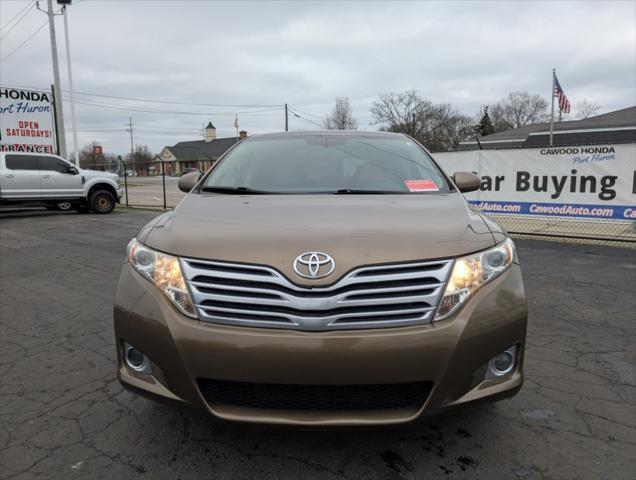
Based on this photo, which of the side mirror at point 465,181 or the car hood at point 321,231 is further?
the side mirror at point 465,181

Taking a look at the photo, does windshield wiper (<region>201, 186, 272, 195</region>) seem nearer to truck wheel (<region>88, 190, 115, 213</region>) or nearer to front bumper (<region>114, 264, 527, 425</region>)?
front bumper (<region>114, 264, 527, 425</region>)

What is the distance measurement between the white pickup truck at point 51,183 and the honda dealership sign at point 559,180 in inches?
448

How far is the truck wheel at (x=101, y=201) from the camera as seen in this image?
15156 millimetres

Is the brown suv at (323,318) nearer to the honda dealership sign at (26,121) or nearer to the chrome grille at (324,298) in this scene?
the chrome grille at (324,298)

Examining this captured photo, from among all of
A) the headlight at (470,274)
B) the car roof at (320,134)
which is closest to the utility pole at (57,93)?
the car roof at (320,134)

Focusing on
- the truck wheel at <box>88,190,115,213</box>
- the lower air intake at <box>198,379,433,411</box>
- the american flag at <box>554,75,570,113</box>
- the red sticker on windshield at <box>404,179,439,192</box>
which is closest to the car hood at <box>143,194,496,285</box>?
the red sticker on windshield at <box>404,179,439,192</box>

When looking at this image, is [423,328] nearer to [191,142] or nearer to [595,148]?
[595,148]

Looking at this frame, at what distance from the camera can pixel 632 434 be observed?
2.44 meters

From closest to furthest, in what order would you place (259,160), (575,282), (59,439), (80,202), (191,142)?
1. (59,439)
2. (259,160)
3. (575,282)
4. (80,202)
5. (191,142)

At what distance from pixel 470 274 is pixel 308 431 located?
953 mm

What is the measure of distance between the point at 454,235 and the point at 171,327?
1314 millimetres

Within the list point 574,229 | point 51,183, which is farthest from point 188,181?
point 51,183

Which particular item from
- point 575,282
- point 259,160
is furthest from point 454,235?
point 575,282

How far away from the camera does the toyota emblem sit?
193 cm
